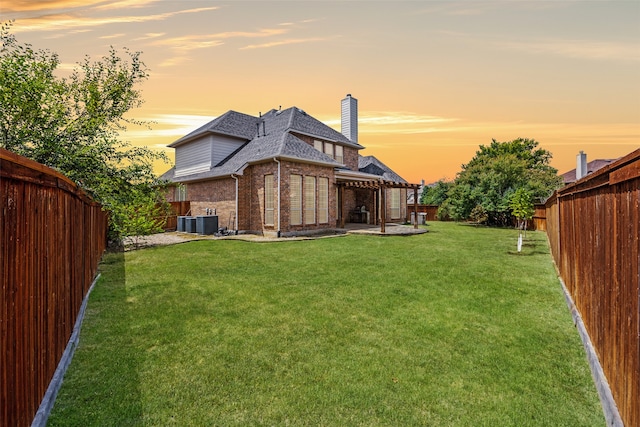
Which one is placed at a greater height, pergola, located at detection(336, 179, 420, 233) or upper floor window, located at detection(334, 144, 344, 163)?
upper floor window, located at detection(334, 144, 344, 163)

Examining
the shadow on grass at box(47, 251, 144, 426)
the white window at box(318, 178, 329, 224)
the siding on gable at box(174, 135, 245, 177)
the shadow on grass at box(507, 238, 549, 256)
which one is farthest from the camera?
the siding on gable at box(174, 135, 245, 177)

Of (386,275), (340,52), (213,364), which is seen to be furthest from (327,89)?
(213,364)

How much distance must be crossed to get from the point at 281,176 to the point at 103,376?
11841mm

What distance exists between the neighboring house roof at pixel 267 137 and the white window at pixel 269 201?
1.09m

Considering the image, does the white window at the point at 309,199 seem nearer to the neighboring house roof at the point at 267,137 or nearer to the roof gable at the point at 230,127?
the neighboring house roof at the point at 267,137

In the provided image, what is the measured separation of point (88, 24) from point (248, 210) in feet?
36.9

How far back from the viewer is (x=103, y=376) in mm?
3301

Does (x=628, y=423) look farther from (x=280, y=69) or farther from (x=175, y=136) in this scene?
Answer: (x=175, y=136)

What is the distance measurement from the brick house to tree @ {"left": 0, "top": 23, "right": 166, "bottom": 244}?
2.83 m

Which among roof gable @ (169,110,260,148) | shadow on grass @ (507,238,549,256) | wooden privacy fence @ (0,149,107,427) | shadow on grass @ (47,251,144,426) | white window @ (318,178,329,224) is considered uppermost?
roof gable @ (169,110,260,148)

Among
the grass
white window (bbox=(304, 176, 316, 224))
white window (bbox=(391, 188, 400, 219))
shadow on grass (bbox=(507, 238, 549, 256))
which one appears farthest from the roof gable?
shadow on grass (bbox=(507, 238, 549, 256))

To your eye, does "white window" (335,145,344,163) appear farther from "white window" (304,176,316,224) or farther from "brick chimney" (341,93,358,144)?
"white window" (304,176,316,224)

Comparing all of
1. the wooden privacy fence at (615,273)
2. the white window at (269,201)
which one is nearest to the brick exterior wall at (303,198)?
the white window at (269,201)

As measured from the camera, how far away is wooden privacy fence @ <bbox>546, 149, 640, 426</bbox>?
7.25 ft
